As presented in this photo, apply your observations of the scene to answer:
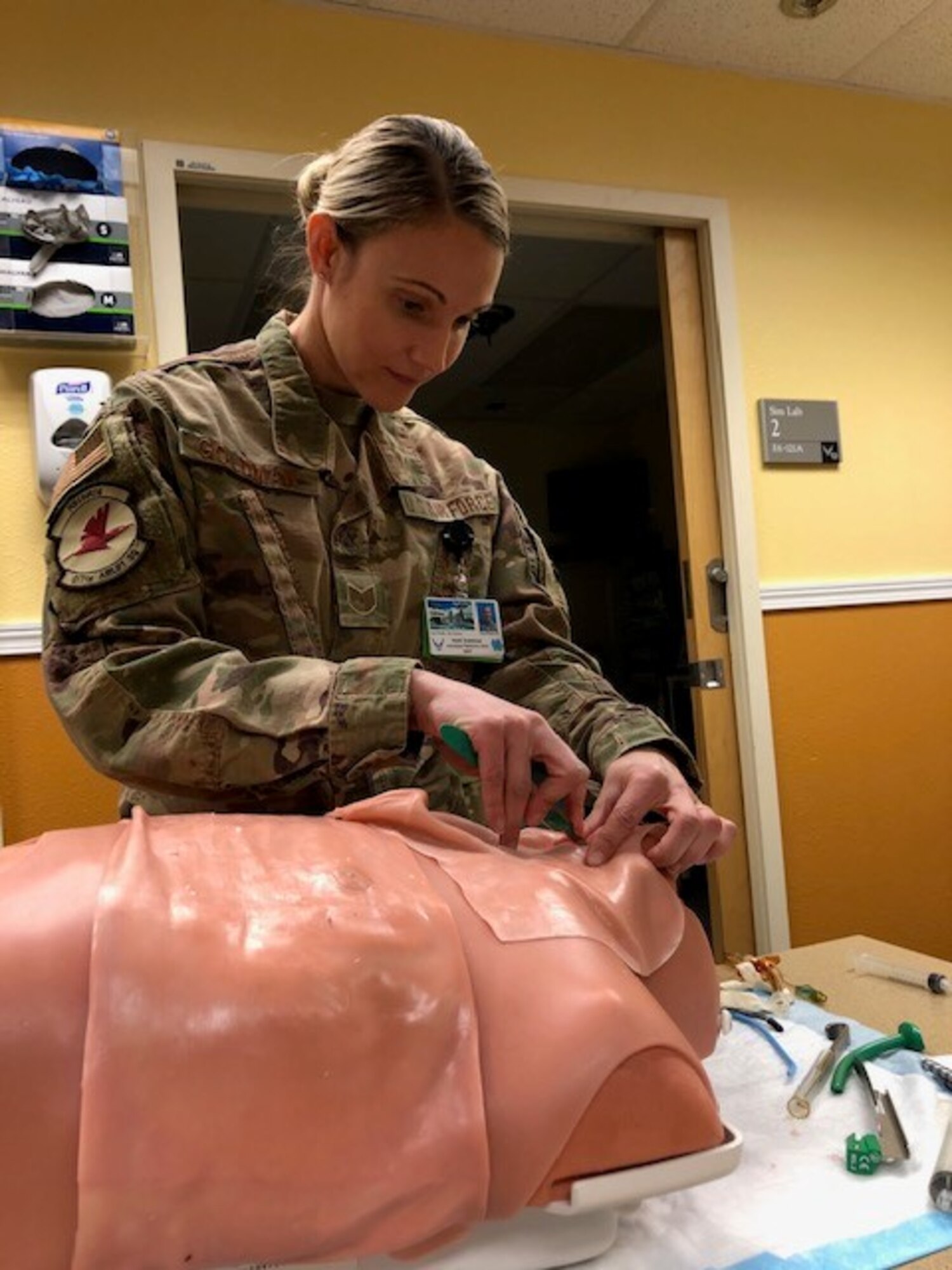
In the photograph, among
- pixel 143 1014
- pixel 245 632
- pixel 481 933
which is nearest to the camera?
pixel 143 1014

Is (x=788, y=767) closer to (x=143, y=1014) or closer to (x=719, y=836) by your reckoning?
(x=719, y=836)

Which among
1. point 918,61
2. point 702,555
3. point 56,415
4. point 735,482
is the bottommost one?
point 702,555

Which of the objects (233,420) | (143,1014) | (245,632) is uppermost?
(233,420)

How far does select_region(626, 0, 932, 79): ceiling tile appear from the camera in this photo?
235 cm

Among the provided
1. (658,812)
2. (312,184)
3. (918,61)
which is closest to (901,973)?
(658,812)

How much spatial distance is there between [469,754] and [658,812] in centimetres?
19

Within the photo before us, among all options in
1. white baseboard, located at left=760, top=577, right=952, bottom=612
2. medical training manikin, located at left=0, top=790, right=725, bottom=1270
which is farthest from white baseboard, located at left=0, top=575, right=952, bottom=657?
medical training manikin, located at left=0, top=790, right=725, bottom=1270

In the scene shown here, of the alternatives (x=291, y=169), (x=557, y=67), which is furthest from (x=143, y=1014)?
(x=557, y=67)

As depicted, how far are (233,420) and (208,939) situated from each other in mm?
654

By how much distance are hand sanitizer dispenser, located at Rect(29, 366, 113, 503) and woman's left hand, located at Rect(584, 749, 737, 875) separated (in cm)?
137

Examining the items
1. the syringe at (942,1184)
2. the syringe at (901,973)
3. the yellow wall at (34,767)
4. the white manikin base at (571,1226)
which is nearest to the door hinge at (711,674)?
the syringe at (901,973)

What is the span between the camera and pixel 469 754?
856 millimetres

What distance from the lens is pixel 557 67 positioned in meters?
2.42

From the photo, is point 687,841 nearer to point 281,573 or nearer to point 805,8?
point 281,573
